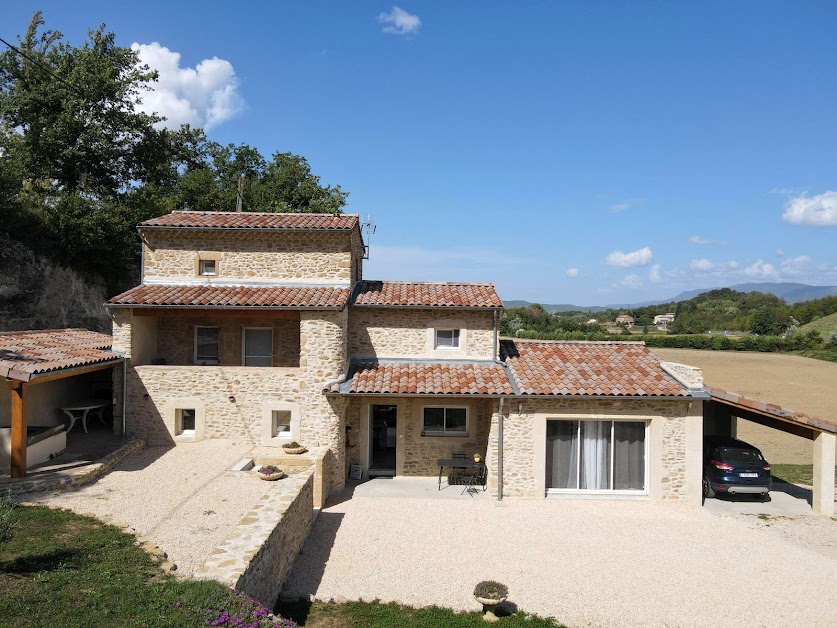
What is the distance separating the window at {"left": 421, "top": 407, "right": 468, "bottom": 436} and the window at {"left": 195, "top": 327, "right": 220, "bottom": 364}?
313 inches

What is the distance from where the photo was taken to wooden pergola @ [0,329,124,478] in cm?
1173

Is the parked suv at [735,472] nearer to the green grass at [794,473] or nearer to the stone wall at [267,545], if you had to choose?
the green grass at [794,473]

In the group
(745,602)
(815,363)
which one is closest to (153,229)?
(745,602)

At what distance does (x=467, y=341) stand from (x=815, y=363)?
60999mm

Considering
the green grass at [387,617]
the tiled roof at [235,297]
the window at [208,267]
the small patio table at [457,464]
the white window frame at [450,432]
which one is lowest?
the green grass at [387,617]

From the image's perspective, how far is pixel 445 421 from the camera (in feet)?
52.2

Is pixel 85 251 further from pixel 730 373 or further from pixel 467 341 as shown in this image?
pixel 730 373

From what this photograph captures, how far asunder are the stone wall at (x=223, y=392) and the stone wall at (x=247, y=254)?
2.51 m

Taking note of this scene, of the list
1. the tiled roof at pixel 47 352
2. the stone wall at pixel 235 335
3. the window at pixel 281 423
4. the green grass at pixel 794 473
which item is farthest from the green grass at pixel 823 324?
the tiled roof at pixel 47 352

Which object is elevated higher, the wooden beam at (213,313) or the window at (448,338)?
the wooden beam at (213,313)

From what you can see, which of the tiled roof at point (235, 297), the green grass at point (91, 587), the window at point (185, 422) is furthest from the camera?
the window at point (185, 422)

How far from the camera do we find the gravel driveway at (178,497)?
374 inches

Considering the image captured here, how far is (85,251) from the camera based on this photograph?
26.4 metres

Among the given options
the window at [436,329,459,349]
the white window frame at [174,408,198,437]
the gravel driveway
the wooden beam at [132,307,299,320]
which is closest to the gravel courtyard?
the gravel driveway
